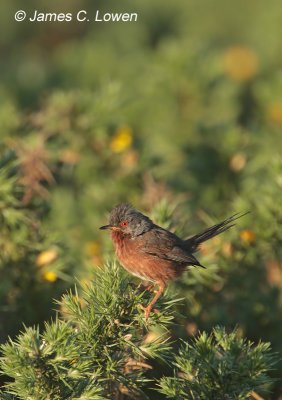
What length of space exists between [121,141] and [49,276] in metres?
1.82

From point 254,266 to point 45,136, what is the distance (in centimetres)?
215

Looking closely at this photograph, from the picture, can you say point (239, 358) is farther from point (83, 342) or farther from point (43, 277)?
point (43, 277)

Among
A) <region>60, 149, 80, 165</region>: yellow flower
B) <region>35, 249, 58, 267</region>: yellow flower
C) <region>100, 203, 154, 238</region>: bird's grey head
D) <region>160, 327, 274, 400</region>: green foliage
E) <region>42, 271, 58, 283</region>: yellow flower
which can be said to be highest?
<region>60, 149, 80, 165</region>: yellow flower

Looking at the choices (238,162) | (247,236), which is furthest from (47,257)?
(238,162)

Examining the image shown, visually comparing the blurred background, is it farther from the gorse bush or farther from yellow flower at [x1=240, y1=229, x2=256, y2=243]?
the gorse bush

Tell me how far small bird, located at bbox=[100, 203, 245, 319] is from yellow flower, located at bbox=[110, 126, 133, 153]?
144 cm

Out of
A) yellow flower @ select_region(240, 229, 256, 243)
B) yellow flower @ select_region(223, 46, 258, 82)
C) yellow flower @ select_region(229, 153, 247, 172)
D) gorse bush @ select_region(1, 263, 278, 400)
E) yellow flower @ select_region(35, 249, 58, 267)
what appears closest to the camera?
gorse bush @ select_region(1, 263, 278, 400)

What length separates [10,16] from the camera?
14.6 m

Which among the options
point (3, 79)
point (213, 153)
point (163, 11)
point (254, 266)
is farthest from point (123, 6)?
point (254, 266)

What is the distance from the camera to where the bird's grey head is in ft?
15.7

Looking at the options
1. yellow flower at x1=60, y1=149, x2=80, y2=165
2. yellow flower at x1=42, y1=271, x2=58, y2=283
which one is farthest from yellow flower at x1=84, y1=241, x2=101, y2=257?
yellow flower at x1=42, y1=271, x2=58, y2=283

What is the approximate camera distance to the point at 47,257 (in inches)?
193

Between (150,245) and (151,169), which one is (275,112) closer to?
(151,169)

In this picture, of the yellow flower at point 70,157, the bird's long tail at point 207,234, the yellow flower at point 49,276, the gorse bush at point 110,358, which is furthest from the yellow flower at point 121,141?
the gorse bush at point 110,358
